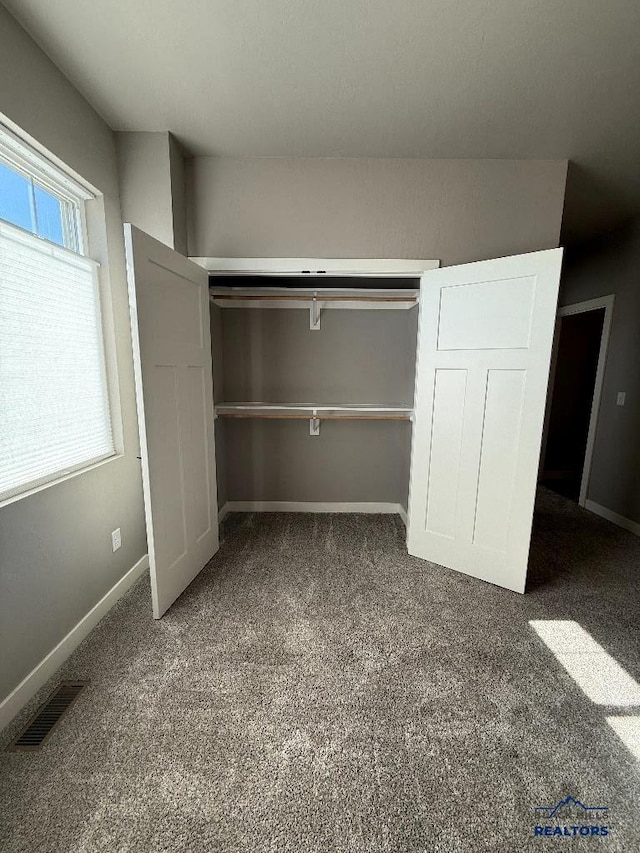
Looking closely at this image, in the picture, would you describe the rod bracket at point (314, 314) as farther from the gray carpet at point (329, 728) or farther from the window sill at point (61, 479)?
the gray carpet at point (329, 728)

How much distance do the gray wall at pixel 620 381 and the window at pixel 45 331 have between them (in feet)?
13.7

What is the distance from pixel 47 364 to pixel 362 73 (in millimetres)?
2025

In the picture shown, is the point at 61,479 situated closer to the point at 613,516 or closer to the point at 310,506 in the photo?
the point at 310,506

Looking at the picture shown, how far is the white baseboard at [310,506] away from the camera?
10.6ft

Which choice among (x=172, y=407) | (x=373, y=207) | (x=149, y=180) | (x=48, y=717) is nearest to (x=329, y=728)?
(x=48, y=717)

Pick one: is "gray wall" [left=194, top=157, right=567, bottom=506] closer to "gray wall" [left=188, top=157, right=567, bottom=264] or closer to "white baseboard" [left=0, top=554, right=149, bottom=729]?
"gray wall" [left=188, top=157, right=567, bottom=264]

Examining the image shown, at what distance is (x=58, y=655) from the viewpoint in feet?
5.21

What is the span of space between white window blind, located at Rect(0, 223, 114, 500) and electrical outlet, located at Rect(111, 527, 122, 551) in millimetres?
460

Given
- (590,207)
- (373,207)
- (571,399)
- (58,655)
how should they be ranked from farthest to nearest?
(571,399), (590,207), (373,207), (58,655)

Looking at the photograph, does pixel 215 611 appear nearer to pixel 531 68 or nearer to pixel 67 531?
pixel 67 531

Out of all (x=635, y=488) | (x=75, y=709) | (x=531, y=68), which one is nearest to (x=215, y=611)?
(x=75, y=709)

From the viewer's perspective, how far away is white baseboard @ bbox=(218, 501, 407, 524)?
3.23 metres

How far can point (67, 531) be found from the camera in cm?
167

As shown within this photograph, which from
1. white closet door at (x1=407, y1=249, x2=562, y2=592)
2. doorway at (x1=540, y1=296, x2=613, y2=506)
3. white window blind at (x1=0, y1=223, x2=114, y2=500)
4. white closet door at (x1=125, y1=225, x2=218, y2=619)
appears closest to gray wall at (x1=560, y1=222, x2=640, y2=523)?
doorway at (x1=540, y1=296, x2=613, y2=506)
